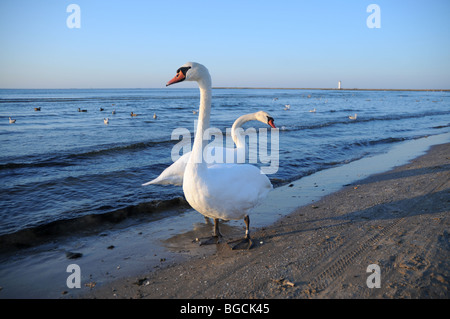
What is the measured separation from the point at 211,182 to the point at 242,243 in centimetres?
122

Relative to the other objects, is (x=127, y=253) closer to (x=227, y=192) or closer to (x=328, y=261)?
(x=227, y=192)

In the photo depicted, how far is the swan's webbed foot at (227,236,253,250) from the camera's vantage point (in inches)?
177

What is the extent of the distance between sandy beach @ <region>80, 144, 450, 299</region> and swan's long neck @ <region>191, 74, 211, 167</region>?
55.5 inches

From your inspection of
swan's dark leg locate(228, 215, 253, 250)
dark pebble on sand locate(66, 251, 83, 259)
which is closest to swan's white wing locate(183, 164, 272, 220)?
swan's dark leg locate(228, 215, 253, 250)

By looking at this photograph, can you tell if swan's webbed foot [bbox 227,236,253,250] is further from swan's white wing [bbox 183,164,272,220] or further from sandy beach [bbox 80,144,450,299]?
swan's white wing [bbox 183,164,272,220]

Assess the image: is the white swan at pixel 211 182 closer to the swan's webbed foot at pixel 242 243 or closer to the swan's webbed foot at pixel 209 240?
the swan's webbed foot at pixel 242 243

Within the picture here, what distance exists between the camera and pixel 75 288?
3.59 metres

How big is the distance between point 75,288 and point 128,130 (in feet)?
51.8

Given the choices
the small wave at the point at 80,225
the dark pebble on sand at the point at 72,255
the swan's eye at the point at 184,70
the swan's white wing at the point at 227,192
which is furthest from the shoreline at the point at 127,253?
the swan's eye at the point at 184,70

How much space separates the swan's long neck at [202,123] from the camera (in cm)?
401

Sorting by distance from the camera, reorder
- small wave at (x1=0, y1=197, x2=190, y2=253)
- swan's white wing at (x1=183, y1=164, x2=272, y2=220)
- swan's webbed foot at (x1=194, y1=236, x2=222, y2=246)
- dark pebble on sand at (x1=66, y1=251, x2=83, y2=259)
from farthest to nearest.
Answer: small wave at (x1=0, y1=197, x2=190, y2=253), swan's webbed foot at (x1=194, y1=236, x2=222, y2=246), dark pebble on sand at (x1=66, y1=251, x2=83, y2=259), swan's white wing at (x1=183, y1=164, x2=272, y2=220)

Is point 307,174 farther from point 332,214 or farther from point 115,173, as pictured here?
point 115,173
